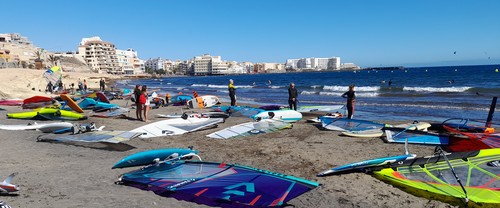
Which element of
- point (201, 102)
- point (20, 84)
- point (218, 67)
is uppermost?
point (218, 67)

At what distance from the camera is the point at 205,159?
24.0 feet

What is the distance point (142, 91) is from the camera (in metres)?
12.8

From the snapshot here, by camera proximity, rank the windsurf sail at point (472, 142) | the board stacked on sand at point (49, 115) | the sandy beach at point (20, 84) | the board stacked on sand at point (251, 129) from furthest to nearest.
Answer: the sandy beach at point (20, 84) < the board stacked on sand at point (49, 115) < the board stacked on sand at point (251, 129) < the windsurf sail at point (472, 142)

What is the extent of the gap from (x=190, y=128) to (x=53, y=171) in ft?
16.5

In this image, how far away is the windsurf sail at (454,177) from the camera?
4.86 meters

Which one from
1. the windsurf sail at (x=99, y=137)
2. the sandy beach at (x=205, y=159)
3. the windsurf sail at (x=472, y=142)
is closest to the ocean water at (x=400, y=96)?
the windsurf sail at (x=472, y=142)

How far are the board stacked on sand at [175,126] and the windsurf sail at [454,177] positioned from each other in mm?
6564

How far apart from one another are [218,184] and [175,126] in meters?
6.20

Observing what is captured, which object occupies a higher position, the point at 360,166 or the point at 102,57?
the point at 102,57

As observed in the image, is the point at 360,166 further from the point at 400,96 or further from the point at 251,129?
the point at 400,96

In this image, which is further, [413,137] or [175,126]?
[175,126]

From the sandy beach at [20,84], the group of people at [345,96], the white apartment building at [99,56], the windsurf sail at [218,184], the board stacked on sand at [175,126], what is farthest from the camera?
the white apartment building at [99,56]

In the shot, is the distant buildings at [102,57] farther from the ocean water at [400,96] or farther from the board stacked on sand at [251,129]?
the board stacked on sand at [251,129]

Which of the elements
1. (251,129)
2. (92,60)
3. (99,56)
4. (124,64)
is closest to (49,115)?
(251,129)
